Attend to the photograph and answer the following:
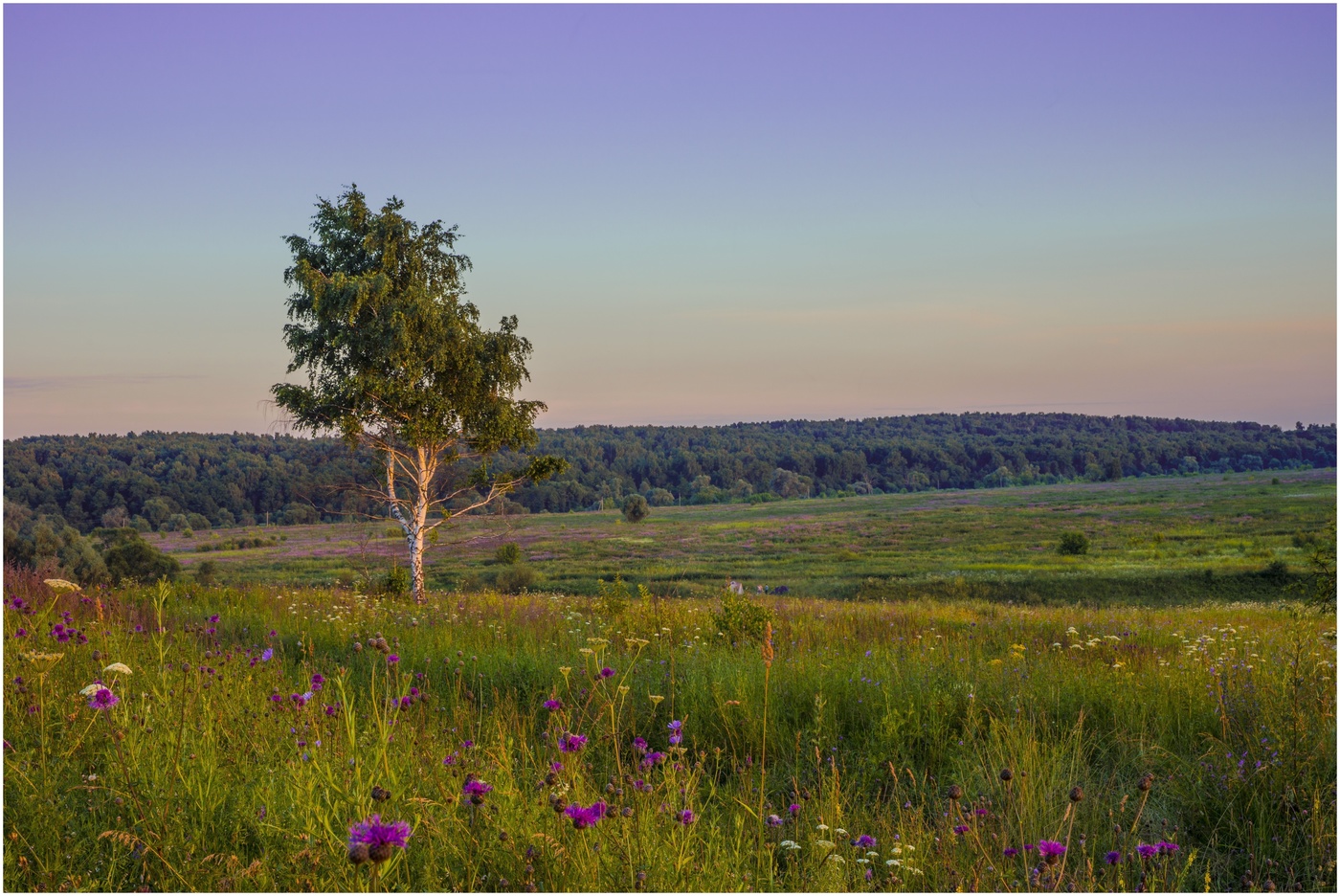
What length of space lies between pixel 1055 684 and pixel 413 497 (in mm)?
14938

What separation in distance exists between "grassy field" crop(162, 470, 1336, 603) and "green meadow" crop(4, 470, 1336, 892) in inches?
385

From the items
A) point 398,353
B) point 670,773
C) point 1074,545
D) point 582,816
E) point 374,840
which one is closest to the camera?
point 374,840

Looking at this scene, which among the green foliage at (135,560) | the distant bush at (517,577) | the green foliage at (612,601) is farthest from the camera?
the distant bush at (517,577)

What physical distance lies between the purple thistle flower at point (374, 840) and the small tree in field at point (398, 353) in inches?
558

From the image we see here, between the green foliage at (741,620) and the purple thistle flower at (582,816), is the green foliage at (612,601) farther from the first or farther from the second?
the purple thistle flower at (582,816)

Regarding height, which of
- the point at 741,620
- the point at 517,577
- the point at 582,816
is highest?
the point at 582,816

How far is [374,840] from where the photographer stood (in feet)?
6.07

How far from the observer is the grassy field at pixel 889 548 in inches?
1371

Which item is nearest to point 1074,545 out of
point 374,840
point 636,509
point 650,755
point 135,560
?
point 636,509

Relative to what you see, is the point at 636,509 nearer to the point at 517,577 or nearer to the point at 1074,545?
the point at 517,577

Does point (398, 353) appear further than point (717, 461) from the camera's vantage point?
No

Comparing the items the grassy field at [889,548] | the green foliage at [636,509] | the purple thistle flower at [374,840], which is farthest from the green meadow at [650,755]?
the green foliage at [636,509]

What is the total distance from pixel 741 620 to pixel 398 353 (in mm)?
9176

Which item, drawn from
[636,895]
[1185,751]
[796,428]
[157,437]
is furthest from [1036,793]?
[796,428]
